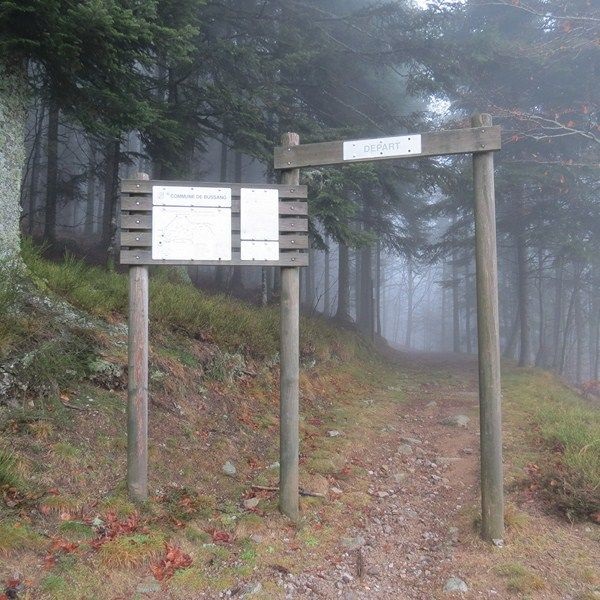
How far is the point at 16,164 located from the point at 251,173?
22.8 m

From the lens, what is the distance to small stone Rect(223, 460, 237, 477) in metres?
5.48

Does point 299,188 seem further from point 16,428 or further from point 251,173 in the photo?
point 251,173

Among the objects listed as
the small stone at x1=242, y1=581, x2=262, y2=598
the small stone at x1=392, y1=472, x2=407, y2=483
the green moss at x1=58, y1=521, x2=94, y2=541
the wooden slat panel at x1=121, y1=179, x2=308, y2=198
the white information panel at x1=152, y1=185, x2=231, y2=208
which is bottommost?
the small stone at x1=392, y1=472, x2=407, y2=483

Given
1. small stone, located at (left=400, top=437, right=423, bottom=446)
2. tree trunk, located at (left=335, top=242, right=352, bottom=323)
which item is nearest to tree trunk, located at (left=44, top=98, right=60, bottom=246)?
tree trunk, located at (left=335, top=242, right=352, bottom=323)

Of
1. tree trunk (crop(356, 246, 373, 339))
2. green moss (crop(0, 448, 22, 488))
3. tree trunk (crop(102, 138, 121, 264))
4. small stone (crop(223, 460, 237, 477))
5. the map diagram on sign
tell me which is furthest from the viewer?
tree trunk (crop(356, 246, 373, 339))

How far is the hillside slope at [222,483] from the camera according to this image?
3.64m

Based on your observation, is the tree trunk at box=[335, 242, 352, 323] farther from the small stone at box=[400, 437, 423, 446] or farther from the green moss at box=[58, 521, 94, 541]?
the green moss at box=[58, 521, 94, 541]

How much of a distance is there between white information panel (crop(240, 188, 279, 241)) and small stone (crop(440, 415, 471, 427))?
18.4ft

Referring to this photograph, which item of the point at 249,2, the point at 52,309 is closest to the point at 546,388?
the point at 52,309

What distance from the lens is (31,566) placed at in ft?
10.8

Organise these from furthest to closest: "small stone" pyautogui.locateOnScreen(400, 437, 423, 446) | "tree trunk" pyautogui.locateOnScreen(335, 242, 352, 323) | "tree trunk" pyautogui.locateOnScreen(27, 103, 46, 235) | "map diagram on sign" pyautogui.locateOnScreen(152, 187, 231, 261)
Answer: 1. "tree trunk" pyautogui.locateOnScreen(335, 242, 352, 323)
2. "tree trunk" pyautogui.locateOnScreen(27, 103, 46, 235)
3. "small stone" pyautogui.locateOnScreen(400, 437, 423, 446)
4. "map diagram on sign" pyautogui.locateOnScreen(152, 187, 231, 261)

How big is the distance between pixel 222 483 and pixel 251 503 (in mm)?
530

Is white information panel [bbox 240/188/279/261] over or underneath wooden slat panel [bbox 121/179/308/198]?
underneath

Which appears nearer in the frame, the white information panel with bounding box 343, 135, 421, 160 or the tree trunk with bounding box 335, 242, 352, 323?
the white information panel with bounding box 343, 135, 421, 160
